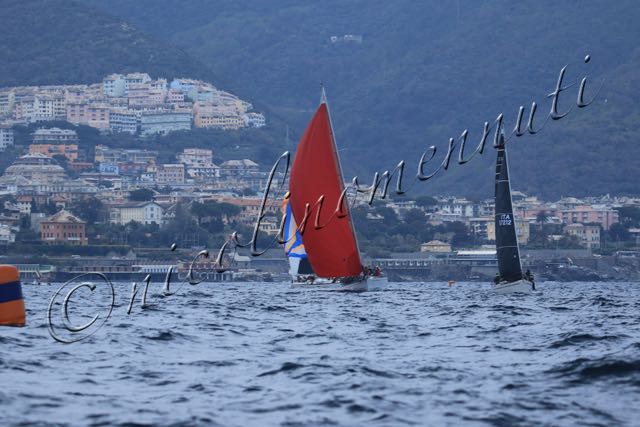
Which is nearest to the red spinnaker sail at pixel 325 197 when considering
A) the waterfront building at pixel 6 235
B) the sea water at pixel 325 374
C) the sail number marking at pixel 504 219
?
the sail number marking at pixel 504 219

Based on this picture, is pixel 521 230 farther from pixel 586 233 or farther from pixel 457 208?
pixel 457 208

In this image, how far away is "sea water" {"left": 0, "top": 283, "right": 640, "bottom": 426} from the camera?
17.2 meters

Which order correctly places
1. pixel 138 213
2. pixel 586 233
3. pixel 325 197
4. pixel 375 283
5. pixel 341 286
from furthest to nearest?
pixel 586 233 < pixel 138 213 < pixel 375 283 < pixel 341 286 < pixel 325 197

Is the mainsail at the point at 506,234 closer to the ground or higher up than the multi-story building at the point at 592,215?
closer to the ground

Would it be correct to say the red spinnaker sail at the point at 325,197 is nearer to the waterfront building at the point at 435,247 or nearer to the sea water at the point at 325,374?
the sea water at the point at 325,374

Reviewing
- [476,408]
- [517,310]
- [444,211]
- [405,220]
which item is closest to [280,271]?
[405,220]

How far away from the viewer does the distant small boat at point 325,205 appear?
169ft

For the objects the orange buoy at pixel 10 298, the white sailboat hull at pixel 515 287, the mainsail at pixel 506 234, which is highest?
the mainsail at pixel 506 234

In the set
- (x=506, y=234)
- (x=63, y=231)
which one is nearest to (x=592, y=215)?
(x=63, y=231)

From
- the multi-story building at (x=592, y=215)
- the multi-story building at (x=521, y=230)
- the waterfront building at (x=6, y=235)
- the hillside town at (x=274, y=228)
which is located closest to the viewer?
the hillside town at (x=274, y=228)

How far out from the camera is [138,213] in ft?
560

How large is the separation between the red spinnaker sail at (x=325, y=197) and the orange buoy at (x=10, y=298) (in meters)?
26.4

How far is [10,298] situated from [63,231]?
12260cm

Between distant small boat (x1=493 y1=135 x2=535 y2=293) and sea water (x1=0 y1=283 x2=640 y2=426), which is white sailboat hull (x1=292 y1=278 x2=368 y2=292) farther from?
sea water (x1=0 y1=283 x2=640 y2=426)
